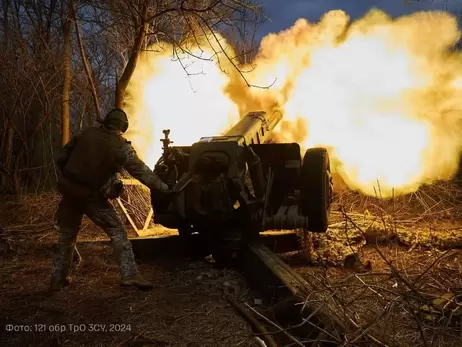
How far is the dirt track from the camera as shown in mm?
3924

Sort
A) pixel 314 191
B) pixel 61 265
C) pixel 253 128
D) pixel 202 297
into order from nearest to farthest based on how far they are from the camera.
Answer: pixel 202 297, pixel 61 265, pixel 314 191, pixel 253 128

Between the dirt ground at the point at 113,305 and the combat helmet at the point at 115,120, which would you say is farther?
the combat helmet at the point at 115,120

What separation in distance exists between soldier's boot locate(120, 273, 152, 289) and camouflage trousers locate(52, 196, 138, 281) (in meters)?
0.04

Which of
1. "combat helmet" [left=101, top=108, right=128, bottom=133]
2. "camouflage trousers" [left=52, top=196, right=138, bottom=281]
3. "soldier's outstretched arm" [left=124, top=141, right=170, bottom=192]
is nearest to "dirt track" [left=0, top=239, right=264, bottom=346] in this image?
"camouflage trousers" [left=52, top=196, right=138, bottom=281]

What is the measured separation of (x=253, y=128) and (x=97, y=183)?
274 cm

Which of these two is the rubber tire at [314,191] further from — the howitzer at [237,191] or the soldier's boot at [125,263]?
the soldier's boot at [125,263]

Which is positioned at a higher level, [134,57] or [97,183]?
[134,57]

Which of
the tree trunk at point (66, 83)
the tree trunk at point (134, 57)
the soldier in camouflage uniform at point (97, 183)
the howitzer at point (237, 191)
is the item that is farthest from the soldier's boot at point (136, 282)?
the tree trunk at point (66, 83)

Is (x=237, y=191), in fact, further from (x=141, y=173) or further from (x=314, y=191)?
(x=141, y=173)

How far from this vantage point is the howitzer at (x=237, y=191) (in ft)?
18.5

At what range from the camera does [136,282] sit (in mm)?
5281

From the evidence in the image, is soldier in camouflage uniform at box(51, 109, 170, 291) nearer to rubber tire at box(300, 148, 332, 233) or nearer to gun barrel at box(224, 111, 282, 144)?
gun barrel at box(224, 111, 282, 144)

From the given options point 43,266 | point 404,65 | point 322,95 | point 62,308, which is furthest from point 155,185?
point 404,65

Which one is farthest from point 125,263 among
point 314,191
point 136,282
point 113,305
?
point 314,191
